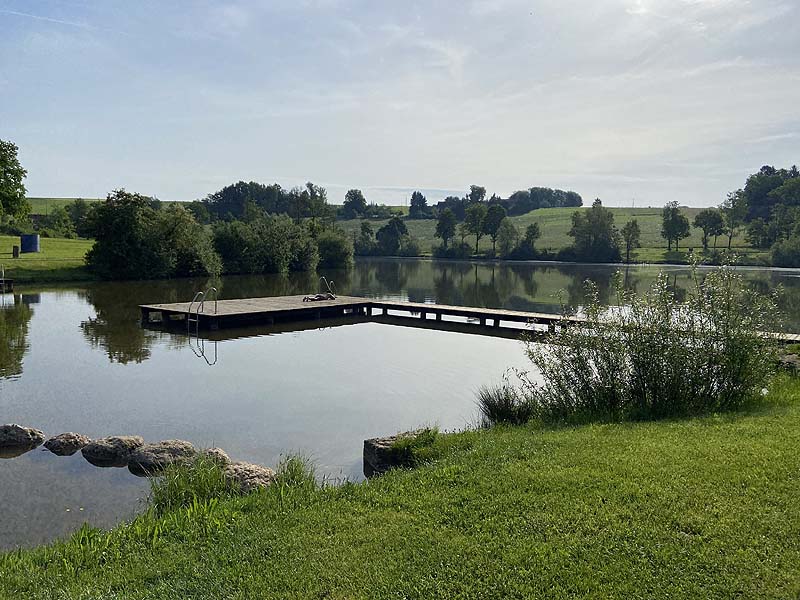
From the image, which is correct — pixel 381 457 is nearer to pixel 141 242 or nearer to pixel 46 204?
pixel 141 242

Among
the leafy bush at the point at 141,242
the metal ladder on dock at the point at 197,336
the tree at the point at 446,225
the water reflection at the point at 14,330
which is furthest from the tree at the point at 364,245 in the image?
the metal ladder on dock at the point at 197,336

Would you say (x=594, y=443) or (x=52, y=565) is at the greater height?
(x=594, y=443)

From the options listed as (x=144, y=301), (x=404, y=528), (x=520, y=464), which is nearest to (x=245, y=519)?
(x=404, y=528)

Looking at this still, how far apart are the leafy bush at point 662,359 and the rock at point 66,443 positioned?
6.92 m

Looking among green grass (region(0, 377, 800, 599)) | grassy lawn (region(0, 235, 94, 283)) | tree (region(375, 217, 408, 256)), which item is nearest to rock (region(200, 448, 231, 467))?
green grass (region(0, 377, 800, 599))

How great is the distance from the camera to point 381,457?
9.02 metres

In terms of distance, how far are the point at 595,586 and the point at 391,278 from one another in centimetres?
4985

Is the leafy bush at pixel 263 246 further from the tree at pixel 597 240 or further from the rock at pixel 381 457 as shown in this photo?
the rock at pixel 381 457

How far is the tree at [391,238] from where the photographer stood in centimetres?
10088

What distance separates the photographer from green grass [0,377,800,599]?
177 inches

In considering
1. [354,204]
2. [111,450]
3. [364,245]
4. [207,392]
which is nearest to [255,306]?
[207,392]

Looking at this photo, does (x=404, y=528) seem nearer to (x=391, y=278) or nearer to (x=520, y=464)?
(x=520, y=464)

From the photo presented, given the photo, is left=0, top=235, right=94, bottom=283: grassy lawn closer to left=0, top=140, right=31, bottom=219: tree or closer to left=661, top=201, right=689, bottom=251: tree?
left=0, top=140, right=31, bottom=219: tree

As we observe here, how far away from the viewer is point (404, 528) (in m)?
5.42
